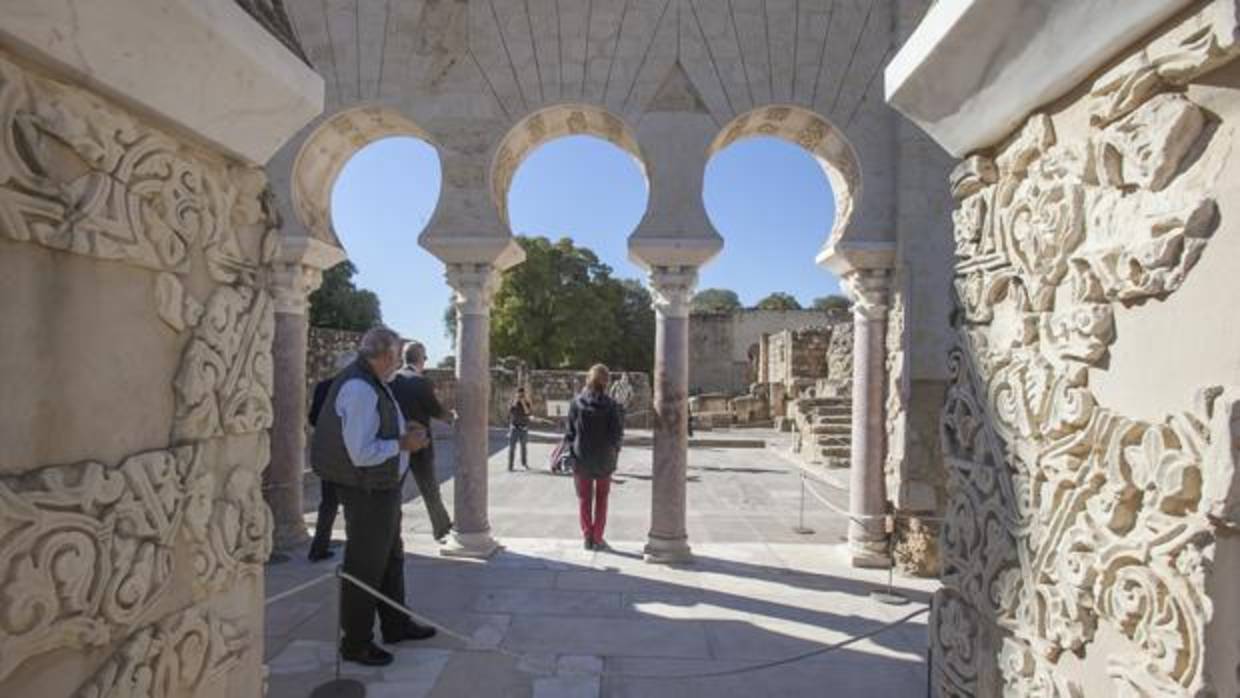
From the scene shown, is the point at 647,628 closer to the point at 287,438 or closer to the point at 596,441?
Answer: the point at 596,441

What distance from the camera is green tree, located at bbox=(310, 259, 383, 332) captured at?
3095 cm

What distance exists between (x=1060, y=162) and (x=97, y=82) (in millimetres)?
1954

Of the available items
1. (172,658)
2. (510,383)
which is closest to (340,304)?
(510,383)

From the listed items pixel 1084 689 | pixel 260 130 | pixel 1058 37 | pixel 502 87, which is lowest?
pixel 1084 689

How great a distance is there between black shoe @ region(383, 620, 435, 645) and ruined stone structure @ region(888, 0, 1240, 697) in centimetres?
313

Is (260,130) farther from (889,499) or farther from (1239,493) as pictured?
(889,499)

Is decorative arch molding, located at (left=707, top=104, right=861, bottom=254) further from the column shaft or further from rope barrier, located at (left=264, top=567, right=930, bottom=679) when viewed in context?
the column shaft

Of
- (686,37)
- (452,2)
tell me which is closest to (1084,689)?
(686,37)

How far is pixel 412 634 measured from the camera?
4.09m

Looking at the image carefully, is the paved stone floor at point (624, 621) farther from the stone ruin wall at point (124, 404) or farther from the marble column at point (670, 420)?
the stone ruin wall at point (124, 404)

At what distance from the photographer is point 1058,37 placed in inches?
54.3

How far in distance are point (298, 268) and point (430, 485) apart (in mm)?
2297

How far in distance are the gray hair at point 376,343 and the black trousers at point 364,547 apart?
0.72m

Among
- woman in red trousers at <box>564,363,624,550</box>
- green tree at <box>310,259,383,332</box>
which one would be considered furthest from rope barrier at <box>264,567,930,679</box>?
green tree at <box>310,259,383,332</box>
